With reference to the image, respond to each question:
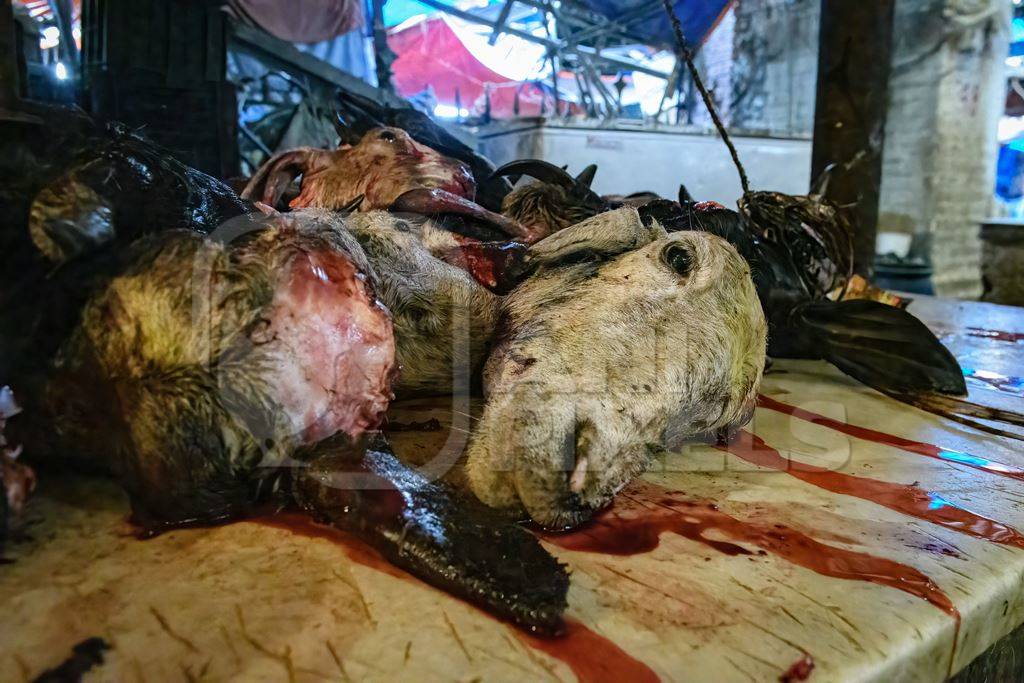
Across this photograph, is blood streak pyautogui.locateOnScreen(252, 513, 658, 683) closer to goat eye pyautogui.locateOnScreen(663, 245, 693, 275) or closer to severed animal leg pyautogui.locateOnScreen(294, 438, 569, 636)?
severed animal leg pyautogui.locateOnScreen(294, 438, 569, 636)

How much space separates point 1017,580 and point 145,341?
1.75 meters

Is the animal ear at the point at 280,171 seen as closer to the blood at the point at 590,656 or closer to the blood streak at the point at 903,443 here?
the blood streak at the point at 903,443

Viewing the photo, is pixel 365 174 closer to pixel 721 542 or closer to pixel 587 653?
pixel 721 542

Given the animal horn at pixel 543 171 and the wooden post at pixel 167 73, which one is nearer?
the animal horn at pixel 543 171

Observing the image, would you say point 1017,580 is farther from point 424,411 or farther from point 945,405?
point 424,411

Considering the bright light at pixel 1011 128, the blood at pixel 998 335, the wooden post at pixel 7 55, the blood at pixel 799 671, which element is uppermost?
the bright light at pixel 1011 128

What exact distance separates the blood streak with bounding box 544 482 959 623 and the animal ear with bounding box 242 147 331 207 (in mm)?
2017

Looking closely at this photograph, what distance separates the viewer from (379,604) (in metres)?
1.19

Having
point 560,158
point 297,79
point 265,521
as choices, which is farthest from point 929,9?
point 265,521

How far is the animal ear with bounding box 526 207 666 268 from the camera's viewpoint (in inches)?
76.7

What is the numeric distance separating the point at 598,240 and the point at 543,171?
0.85 metres

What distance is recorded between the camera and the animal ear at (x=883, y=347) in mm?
2686

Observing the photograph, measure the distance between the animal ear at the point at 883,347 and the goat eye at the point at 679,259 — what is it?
4.28ft

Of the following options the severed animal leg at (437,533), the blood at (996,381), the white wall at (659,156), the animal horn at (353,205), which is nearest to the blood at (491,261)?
the animal horn at (353,205)
